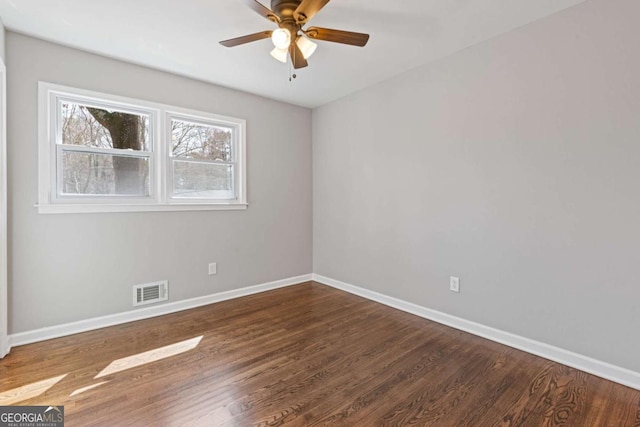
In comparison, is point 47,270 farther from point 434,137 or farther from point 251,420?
point 434,137

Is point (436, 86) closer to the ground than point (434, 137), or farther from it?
farther from it

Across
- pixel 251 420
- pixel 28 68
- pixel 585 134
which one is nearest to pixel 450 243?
pixel 585 134

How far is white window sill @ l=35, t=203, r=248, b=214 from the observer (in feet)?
8.22

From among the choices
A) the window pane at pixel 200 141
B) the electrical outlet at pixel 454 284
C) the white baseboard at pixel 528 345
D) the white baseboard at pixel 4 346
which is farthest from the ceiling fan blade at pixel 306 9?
the white baseboard at pixel 4 346

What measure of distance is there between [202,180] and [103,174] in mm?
A: 931

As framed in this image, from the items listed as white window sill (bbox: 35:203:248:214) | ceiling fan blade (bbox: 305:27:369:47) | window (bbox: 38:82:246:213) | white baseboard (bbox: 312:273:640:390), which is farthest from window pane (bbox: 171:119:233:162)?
white baseboard (bbox: 312:273:640:390)

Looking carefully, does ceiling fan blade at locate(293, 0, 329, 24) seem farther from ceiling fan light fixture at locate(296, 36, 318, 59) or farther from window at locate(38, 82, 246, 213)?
window at locate(38, 82, 246, 213)

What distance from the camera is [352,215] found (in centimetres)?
379

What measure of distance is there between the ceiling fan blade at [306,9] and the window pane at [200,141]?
1.95 metres

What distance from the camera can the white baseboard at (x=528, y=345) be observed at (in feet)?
6.33

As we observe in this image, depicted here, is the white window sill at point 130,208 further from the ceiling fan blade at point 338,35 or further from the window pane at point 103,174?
the ceiling fan blade at point 338,35

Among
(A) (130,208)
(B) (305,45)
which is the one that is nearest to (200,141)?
(A) (130,208)

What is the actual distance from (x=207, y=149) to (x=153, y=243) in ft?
3.93

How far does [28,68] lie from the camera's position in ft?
7.88
